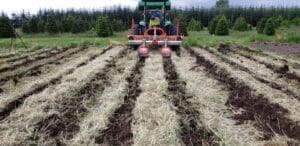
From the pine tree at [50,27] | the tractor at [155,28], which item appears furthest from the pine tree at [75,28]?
the tractor at [155,28]

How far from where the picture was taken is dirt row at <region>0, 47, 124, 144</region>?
10.7ft

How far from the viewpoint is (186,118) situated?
3770 mm

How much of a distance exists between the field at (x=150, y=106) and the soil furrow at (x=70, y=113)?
11mm

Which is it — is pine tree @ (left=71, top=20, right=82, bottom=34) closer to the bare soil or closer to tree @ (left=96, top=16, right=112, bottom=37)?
tree @ (left=96, top=16, right=112, bottom=37)

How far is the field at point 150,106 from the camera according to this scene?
10.7 feet

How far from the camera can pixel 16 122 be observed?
3.66 metres

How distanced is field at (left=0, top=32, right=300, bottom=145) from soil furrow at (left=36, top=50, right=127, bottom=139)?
0.01 m

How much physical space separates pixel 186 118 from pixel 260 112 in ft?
3.41

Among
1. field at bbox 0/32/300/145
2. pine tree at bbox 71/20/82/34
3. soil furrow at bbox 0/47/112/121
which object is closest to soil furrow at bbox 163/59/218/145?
field at bbox 0/32/300/145

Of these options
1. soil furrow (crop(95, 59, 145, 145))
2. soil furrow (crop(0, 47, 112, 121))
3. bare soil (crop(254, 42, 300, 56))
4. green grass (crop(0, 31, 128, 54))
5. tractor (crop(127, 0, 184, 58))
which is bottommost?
soil furrow (crop(95, 59, 145, 145))

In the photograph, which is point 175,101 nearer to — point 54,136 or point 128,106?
point 128,106

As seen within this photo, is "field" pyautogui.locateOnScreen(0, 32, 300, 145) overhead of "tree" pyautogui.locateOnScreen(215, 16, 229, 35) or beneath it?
beneath

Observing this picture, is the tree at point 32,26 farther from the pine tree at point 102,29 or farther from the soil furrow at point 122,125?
the soil furrow at point 122,125

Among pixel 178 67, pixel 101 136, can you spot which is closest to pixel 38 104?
pixel 101 136
